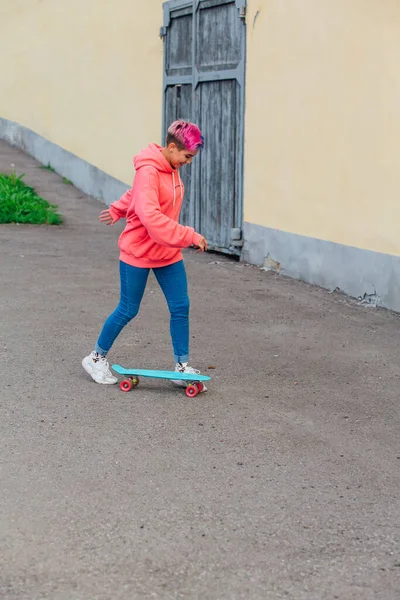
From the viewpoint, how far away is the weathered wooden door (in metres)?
10.4

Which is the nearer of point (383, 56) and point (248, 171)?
point (383, 56)

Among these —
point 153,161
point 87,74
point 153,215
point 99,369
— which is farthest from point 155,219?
point 87,74

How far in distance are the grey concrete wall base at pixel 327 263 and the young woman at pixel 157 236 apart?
9.57 feet

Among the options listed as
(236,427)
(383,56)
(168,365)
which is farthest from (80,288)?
(236,427)

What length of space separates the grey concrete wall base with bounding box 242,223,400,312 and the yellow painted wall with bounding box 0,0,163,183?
2816mm

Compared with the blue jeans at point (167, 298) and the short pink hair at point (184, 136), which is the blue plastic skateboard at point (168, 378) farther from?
the short pink hair at point (184, 136)

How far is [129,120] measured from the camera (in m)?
13.2

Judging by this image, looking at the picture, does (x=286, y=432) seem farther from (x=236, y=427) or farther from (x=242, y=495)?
(x=242, y=495)

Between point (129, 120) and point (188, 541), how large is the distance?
10045 millimetres

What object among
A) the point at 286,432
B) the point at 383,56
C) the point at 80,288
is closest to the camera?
the point at 286,432

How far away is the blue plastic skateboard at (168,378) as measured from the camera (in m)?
5.65

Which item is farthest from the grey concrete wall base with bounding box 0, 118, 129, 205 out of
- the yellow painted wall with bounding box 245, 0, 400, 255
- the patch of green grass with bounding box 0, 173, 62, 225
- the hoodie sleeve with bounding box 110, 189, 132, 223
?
the hoodie sleeve with bounding box 110, 189, 132, 223

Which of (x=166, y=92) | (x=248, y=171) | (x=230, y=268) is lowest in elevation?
(x=230, y=268)

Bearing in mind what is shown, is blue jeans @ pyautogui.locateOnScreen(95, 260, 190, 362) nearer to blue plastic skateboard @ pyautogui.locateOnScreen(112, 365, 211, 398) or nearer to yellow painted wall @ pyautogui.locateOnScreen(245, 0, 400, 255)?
blue plastic skateboard @ pyautogui.locateOnScreen(112, 365, 211, 398)
